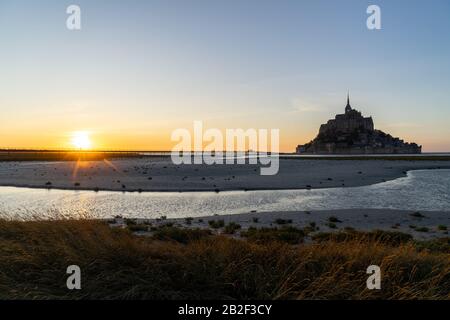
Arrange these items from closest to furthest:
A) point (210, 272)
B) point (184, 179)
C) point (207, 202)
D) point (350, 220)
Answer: point (210, 272) < point (350, 220) < point (207, 202) < point (184, 179)

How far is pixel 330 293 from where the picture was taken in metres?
6.55

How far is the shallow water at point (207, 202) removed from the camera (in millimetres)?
25727

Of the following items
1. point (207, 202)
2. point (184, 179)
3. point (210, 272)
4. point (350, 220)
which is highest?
point (210, 272)

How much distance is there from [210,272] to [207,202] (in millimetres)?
23257

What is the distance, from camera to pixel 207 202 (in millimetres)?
30562

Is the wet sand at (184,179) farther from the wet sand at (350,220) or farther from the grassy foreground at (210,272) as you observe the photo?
the grassy foreground at (210,272)

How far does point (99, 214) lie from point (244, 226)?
434 inches

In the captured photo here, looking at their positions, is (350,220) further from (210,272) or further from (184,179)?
(184,179)

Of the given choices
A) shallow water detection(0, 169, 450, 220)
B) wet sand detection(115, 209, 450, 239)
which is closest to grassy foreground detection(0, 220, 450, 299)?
wet sand detection(115, 209, 450, 239)

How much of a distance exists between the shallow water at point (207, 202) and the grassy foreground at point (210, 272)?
15556 mm

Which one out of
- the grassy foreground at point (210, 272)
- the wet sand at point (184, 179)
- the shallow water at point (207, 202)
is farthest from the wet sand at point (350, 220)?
the wet sand at point (184, 179)

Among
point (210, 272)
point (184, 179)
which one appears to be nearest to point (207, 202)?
point (184, 179)
